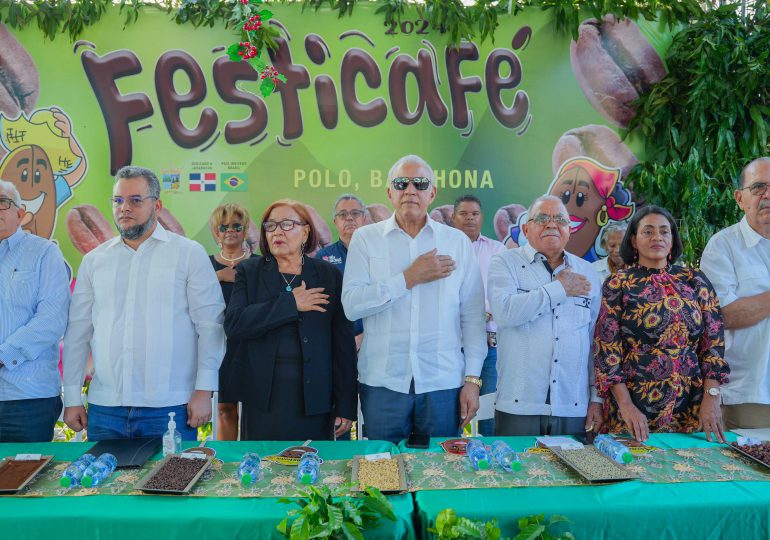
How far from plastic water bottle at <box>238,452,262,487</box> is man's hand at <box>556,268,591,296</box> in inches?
53.5

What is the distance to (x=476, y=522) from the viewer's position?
4.79 ft

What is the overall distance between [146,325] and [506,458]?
152cm

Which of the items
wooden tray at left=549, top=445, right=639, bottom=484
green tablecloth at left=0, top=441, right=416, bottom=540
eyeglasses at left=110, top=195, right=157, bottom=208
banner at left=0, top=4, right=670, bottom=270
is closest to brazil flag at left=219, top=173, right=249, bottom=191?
banner at left=0, top=4, right=670, bottom=270

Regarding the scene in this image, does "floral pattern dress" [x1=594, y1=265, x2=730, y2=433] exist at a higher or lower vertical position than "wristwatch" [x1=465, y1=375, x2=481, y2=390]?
higher

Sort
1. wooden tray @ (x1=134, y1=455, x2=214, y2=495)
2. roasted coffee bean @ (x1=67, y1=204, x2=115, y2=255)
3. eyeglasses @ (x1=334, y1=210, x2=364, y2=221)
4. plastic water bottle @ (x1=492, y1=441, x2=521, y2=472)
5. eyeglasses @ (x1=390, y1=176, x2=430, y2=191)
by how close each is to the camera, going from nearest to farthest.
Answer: wooden tray @ (x1=134, y1=455, x2=214, y2=495)
plastic water bottle @ (x1=492, y1=441, x2=521, y2=472)
eyeglasses @ (x1=390, y1=176, x2=430, y2=191)
eyeglasses @ (x1=334, y1=210, x2=364, y2=221)
roasted coffee bean @ (x1=67, y1=204, x2=115, y2=255)

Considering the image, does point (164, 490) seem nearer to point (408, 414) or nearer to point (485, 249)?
point (408, 414)

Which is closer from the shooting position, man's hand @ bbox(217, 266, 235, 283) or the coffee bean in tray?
the coffee bean in tray

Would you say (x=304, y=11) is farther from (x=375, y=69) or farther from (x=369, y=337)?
(x=369, y=337)

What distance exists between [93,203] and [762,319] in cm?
415

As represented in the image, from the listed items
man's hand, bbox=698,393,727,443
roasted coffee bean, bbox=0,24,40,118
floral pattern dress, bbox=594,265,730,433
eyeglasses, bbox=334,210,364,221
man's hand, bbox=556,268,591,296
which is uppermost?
roasted coffee bean, bbox=0,24,40,118

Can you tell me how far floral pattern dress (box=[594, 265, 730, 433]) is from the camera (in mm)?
2223

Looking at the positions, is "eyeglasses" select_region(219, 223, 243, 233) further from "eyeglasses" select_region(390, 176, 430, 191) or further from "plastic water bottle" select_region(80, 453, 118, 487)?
"plastic water bottle" select_region(80, 453, 118, 487)

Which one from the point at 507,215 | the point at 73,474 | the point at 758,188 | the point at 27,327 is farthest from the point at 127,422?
the point at 758,188

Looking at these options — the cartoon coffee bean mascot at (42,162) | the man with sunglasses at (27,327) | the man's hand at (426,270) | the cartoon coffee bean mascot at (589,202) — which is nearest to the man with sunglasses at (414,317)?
the man's hand at (426,270)
